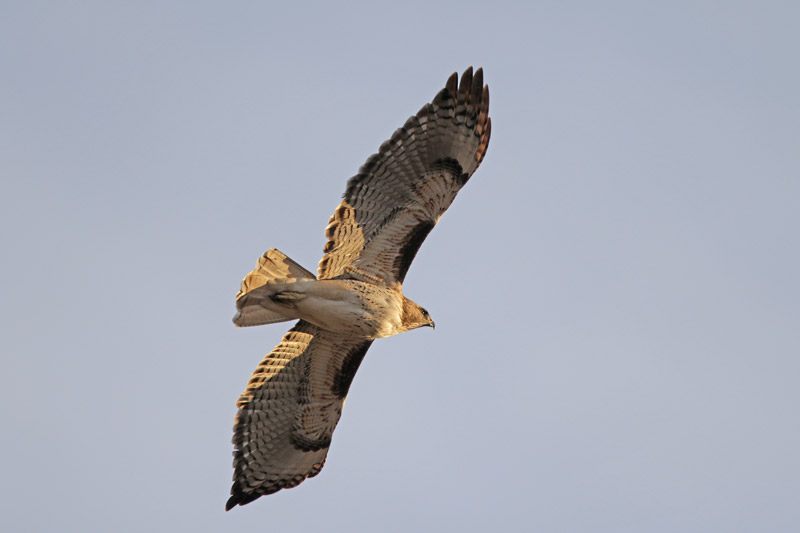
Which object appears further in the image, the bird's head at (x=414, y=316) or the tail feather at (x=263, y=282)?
the bird's head at (x=414, y=316)

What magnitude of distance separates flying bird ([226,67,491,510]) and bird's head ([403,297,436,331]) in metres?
0.01

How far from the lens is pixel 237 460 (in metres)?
12.4

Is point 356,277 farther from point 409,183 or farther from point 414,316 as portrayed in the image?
point 409,183

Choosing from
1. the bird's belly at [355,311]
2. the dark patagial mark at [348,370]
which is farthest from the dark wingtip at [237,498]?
the bird's belly at [355,311]

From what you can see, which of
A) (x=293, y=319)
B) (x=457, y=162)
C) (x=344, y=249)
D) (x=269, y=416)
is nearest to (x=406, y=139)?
(x=457, y=162)

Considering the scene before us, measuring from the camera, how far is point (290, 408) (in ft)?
40.9

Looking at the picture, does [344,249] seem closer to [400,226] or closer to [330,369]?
[400,226]

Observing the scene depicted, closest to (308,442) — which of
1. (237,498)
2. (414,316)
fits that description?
(237,498)

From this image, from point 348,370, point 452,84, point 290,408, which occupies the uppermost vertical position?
point 452,84

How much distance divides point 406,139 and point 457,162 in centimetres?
62

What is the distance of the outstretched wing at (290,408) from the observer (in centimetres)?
1220

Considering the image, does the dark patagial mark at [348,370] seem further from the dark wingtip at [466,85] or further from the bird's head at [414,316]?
the dark wingtip at [466,85]

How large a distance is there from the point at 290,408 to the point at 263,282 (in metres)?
2.05

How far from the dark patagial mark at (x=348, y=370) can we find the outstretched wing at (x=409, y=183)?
1.03 m
